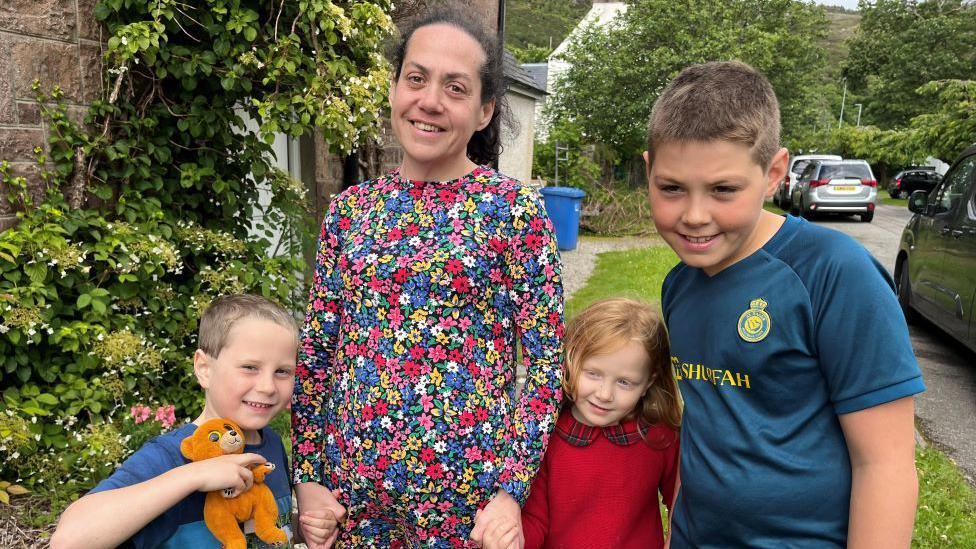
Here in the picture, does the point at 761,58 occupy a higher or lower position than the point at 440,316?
higher

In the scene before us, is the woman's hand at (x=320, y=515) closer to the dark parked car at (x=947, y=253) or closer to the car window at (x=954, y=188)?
the dark parked car at (x=947, y=253)

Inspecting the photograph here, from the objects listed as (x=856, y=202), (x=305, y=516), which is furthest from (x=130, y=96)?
(x=856, y=202)

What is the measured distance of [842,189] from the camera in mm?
18234

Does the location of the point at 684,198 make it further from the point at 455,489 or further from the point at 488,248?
the point at 455,489

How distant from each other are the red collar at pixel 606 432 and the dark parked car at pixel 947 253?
485 cm

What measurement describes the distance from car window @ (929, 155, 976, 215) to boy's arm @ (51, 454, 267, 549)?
6.54 m

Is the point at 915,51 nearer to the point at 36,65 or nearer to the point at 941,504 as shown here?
the point at 941,504

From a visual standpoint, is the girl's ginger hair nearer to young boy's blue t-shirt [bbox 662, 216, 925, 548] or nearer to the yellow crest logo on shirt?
young boy's blue t-shirt [bbox 662, 216, 925, 548]

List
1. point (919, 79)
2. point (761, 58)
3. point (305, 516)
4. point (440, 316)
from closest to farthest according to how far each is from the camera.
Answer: point (440, 316), point (305, 516), point (761, 58), point (919, 79)

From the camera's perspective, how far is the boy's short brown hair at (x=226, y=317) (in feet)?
5.49

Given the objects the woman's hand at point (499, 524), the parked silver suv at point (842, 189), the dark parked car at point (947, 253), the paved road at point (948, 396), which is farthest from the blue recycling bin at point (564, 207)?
the woman's hand at point (499, 524)

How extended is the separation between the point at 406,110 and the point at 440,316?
50 centimetres

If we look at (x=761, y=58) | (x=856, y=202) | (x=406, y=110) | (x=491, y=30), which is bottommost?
(x=856, y=202)

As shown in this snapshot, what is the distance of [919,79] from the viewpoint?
122 ft
